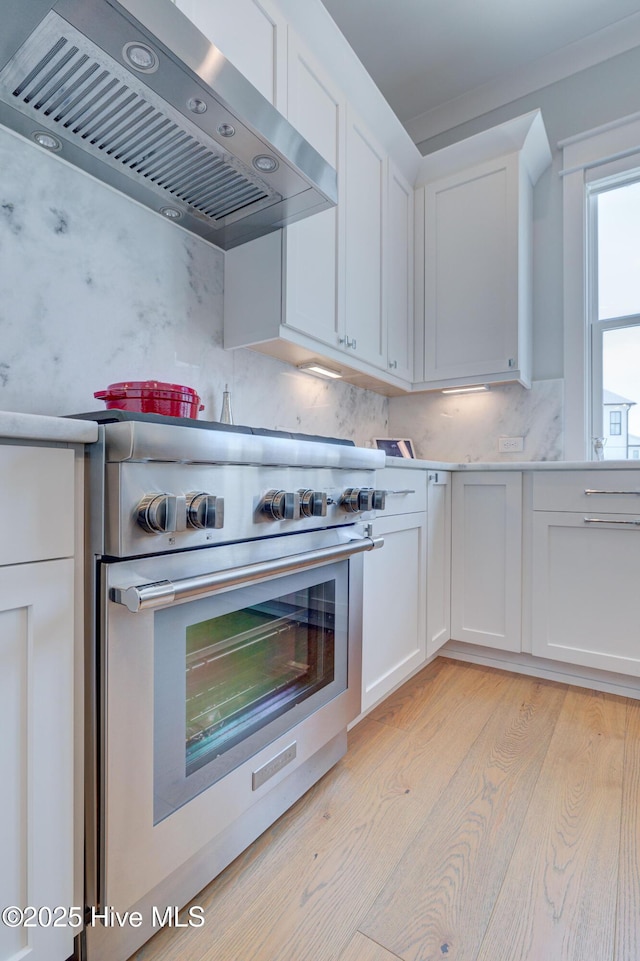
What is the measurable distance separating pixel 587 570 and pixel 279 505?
4.82ft

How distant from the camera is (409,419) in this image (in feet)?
9.07

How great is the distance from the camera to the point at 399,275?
Result: 2.33m

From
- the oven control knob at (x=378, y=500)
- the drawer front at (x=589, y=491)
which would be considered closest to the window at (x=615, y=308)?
the drawer front at (x=589, y=491)

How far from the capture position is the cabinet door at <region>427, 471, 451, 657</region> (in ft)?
6.39

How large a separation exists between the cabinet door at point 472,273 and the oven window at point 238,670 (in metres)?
1.48

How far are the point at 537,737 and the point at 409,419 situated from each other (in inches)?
67.4

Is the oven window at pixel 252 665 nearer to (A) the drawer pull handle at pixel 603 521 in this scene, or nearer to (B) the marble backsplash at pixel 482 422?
(A) the drawer pull handle at pixel 603 521

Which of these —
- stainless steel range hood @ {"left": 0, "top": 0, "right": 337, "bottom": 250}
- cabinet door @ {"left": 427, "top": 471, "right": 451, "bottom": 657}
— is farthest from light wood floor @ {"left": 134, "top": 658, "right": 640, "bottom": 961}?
stainless steel range hood @ {"left": 0, "top": 0, "right": 337, "bottom": 250}

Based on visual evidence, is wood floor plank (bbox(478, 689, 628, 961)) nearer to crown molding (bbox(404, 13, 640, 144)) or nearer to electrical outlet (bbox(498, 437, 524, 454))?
electrical outlet (bbox(498, 437, 524, 454))

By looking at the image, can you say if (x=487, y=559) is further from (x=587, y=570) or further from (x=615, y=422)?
(x=615, y=422)

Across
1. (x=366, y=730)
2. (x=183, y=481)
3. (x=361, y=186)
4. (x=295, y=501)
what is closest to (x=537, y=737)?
(x=366, y=730)

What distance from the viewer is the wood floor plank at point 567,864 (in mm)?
871

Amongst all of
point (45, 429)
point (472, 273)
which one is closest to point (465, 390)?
point (472, 273)

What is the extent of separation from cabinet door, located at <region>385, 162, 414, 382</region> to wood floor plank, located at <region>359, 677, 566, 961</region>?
1605 millimetres
